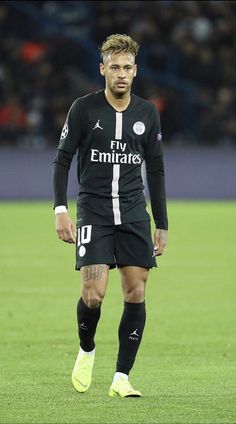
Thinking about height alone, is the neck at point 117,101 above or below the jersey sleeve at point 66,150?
above

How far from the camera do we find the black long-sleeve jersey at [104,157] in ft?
25.1

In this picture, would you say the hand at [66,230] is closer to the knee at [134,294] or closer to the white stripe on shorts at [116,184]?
the white stripe on shorts at [116,184]

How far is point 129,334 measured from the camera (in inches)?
306

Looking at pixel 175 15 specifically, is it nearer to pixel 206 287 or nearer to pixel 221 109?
pixel 221 109

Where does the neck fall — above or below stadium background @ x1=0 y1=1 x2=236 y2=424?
above

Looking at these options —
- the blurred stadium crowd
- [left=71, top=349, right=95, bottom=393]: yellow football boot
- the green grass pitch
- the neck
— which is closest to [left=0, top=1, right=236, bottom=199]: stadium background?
the blurred stadium crowd

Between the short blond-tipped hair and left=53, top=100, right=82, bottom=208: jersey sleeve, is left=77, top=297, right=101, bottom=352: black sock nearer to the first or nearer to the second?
left=53, top=100, right=82, bottom=208: jersey sleeve

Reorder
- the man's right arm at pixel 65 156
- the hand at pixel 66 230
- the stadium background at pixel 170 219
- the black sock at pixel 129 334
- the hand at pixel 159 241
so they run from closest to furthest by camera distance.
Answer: the hand at pixel 66 230, the man's right arm at pixel 65 156, the black sock at pixel 129 334, the hand at pixel 159 241, the stadium background at pixel 170 219

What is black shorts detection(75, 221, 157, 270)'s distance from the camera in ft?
24.9

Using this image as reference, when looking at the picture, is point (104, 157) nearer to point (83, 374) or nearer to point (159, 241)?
point (159, 241)

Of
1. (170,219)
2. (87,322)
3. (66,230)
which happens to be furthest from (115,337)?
(170,219)

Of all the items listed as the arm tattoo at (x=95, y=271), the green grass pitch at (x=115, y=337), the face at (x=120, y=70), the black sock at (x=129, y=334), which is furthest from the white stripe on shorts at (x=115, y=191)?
the green grass pitch at (x=115, y=337)

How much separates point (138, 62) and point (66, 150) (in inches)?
844

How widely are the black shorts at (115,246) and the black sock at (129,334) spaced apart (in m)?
0.30
